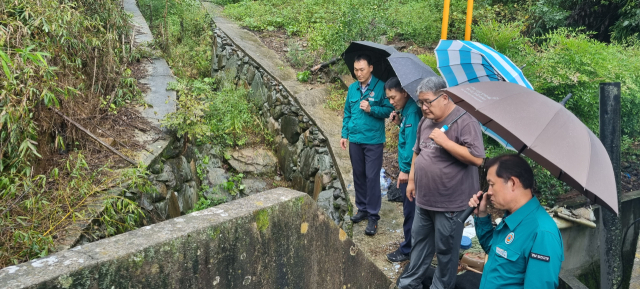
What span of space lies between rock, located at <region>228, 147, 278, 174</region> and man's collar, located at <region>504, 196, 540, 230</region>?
540cm

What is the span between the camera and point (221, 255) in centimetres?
175

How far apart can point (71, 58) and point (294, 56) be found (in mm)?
4068

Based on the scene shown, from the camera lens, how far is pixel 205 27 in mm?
10648

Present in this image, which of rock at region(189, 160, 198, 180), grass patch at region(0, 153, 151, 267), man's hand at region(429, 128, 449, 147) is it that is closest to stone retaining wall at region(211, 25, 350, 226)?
rock at region(189, 160, 198, 180)

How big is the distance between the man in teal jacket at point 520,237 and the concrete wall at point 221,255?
28.4 inches

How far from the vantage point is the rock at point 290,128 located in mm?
7011

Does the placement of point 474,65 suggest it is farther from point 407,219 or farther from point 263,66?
point 263,66

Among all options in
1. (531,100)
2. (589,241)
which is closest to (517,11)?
(589,241)

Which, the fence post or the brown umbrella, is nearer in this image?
the brown umbrella

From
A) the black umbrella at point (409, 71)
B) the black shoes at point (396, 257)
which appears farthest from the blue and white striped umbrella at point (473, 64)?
the black shoes at point (396, 257)

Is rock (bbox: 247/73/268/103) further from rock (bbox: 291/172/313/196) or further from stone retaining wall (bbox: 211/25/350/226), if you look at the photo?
rock (bbox: 291/172/313/196)

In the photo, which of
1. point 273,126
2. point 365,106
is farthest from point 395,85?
point 273,126

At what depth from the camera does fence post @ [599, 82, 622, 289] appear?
2508 mm

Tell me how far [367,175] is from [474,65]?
1.33 meters
